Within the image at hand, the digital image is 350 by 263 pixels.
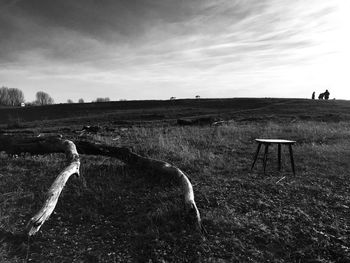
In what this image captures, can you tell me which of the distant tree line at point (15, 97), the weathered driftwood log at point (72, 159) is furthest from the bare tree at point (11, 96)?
the weathered driftwood log at point (72, 159)

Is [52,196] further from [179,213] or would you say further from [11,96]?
[11,96]

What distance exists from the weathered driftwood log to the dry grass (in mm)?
216

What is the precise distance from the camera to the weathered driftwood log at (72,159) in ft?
15.8

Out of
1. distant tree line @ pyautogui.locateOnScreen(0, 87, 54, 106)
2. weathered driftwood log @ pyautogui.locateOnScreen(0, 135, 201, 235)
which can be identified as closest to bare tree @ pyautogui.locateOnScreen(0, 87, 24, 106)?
distant tree line @ pyautogui.locateOnScreen(0, 87, 54, 106)

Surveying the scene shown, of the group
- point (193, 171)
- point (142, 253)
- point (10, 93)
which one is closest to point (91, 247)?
point (142, 253)

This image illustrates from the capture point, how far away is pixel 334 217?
5.43 m

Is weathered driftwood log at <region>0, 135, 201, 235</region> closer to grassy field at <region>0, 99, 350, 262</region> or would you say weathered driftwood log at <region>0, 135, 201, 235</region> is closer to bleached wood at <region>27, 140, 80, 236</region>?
bleached wood at <region>27, 140, 80, 236</region>

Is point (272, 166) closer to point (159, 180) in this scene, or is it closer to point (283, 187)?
point (283, 187)

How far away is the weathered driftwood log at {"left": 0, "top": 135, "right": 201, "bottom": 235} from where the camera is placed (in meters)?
4.80

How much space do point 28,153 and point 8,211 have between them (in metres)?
3.98

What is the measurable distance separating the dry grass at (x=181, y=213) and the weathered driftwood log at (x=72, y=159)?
216mm

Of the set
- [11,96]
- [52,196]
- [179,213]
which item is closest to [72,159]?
[52,196]

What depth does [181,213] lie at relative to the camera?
4.96 m

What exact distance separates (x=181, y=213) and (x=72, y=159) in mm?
3000
